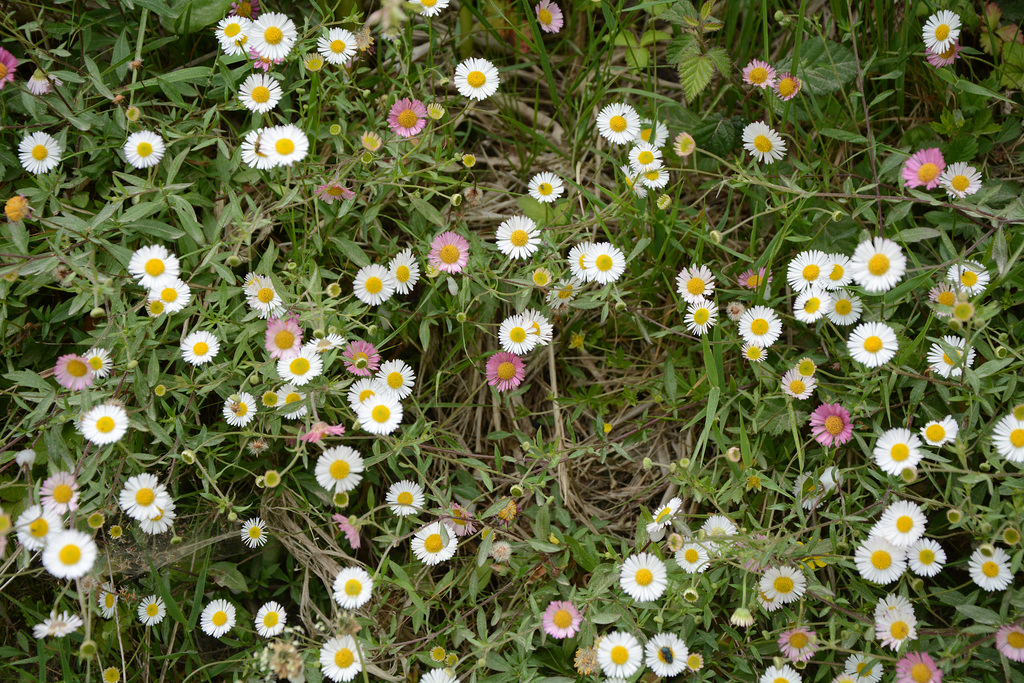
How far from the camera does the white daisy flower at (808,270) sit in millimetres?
2193

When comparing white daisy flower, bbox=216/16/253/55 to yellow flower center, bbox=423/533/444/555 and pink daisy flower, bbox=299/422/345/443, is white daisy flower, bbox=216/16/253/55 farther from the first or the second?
yellow flower center, bbox=423/533/444/555

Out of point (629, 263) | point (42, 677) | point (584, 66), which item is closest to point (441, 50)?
point (584, 66)

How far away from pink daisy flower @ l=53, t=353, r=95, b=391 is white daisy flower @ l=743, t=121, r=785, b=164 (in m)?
2.12

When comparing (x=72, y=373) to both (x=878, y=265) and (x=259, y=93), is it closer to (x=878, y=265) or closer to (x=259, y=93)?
(x=259, y=93)

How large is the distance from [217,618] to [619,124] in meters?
2.05

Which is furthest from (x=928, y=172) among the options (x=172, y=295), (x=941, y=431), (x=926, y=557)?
(x=172, y=295)

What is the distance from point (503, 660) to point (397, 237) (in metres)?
1.32

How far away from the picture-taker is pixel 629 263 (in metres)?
2.41

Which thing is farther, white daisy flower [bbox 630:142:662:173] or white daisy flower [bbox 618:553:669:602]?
white daisy flower [bbox 630:142:662:173]

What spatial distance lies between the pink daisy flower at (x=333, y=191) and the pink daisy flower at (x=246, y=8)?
0.69 m

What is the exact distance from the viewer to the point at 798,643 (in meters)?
1.93

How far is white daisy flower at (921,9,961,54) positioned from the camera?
224 centimetres

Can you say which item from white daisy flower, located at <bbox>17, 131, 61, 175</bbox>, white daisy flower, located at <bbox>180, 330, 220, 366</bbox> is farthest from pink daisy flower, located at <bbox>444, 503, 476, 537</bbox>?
white daisy flower, located at <bbox>17, 131, 61, 175</bbox>

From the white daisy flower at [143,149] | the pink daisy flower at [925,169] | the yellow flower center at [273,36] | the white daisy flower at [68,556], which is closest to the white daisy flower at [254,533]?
the white daisy flower at [68,556]
